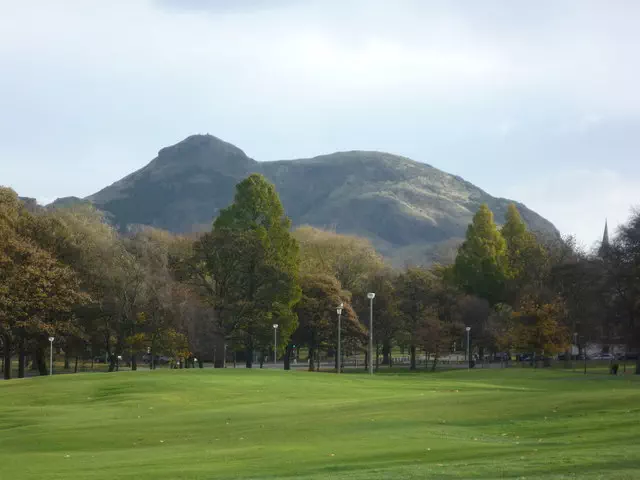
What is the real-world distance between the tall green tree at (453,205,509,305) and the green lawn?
177ft

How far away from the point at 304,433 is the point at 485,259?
74549 millimetres

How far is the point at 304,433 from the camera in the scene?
2872cm

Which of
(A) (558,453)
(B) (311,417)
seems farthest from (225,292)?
(A) (558,453)

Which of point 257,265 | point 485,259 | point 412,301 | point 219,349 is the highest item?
point 485,259

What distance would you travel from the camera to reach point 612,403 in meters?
31.6

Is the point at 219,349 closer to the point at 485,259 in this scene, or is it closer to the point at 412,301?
the point at 412,301

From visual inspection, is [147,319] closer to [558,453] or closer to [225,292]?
[225,292]

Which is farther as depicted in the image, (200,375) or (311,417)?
(200,375)

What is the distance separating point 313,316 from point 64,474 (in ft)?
222

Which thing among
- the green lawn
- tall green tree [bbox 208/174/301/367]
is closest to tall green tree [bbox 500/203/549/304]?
tall green tree [bbox 208/174/301/367]

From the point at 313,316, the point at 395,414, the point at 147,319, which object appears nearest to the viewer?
the point at 395,414

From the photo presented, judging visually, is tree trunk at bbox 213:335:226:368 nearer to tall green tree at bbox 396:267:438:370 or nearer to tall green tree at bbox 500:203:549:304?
tall green tree at bbox 396:267:438:370

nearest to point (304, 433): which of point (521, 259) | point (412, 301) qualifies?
point (412, 301)

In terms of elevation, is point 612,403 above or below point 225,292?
below
